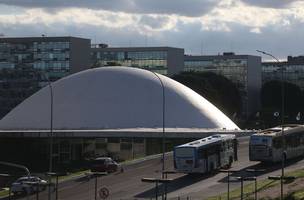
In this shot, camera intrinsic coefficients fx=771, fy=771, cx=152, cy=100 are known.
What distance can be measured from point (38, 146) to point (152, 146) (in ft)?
49.4

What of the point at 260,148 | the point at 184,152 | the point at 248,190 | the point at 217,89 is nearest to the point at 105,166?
the point at 184,152

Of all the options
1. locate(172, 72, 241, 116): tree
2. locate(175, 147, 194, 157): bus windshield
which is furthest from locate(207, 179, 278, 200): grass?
locate(172, 72, 241, 116): tree

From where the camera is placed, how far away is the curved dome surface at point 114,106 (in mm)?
107062

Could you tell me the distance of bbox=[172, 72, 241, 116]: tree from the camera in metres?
172

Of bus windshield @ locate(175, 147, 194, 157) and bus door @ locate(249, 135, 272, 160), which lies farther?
bus door @ locate(249, 135, 272, 160)

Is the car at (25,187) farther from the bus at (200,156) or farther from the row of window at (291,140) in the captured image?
the row of window at (291,140)

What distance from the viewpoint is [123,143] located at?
99.5 m

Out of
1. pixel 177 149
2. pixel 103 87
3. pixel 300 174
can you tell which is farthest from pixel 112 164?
pixel 103 87

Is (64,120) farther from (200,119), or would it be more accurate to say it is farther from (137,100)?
(200,119)

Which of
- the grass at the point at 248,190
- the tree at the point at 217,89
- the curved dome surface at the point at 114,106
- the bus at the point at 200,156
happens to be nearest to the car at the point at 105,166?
the bus at the point at 200,156

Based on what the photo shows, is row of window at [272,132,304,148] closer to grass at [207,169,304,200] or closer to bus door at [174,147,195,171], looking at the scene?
grass at [207,169,304,200]

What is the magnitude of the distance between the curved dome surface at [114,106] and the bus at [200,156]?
37404 mm

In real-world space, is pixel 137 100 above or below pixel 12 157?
above

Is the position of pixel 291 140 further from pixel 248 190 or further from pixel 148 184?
pixel 248 190
